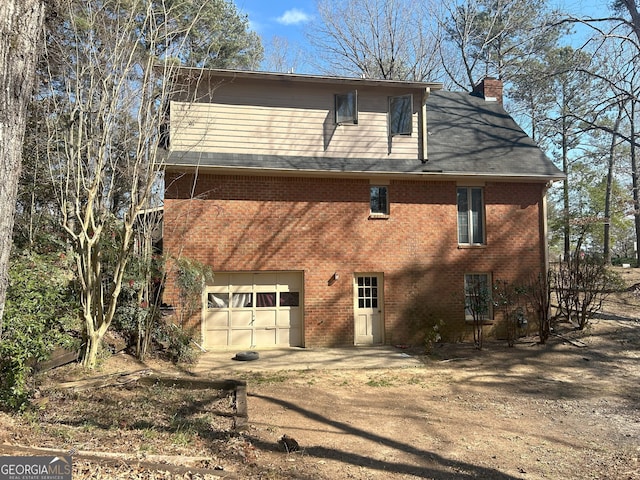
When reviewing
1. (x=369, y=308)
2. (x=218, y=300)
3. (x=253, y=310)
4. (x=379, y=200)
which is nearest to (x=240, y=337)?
(x=253, y=310)

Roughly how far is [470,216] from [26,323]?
37.9ft

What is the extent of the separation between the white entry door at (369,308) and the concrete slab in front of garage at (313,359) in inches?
21.3

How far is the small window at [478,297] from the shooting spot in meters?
12.4

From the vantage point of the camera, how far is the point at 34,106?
10188mm

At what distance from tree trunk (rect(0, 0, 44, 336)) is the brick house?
7.80 metres

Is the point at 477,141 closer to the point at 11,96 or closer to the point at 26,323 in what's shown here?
the point at 26,323

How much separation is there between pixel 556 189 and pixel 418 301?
28.5 metres

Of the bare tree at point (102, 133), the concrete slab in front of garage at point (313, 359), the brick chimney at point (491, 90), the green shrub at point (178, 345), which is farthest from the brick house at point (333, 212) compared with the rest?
the brick chimney at point (491, 90)

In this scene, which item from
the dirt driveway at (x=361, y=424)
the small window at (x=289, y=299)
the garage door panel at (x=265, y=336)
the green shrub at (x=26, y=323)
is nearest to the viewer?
the dirt driveway at (x=361, y=424)

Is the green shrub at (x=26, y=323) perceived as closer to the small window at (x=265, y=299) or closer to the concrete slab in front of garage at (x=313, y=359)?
the concrete slab in front of garage at (x=313, y=359)

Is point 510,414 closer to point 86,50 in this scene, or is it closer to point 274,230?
point 274,230

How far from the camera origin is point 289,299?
1230cm

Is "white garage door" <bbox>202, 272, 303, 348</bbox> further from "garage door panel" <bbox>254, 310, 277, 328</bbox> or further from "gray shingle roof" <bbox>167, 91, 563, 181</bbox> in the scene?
"gray shingle roof" <bbox>167, 91, 563, 181</bbox>

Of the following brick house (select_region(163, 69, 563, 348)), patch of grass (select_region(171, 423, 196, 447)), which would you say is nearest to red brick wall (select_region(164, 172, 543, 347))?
brick house (select_region(163, 69, 563, 348))
